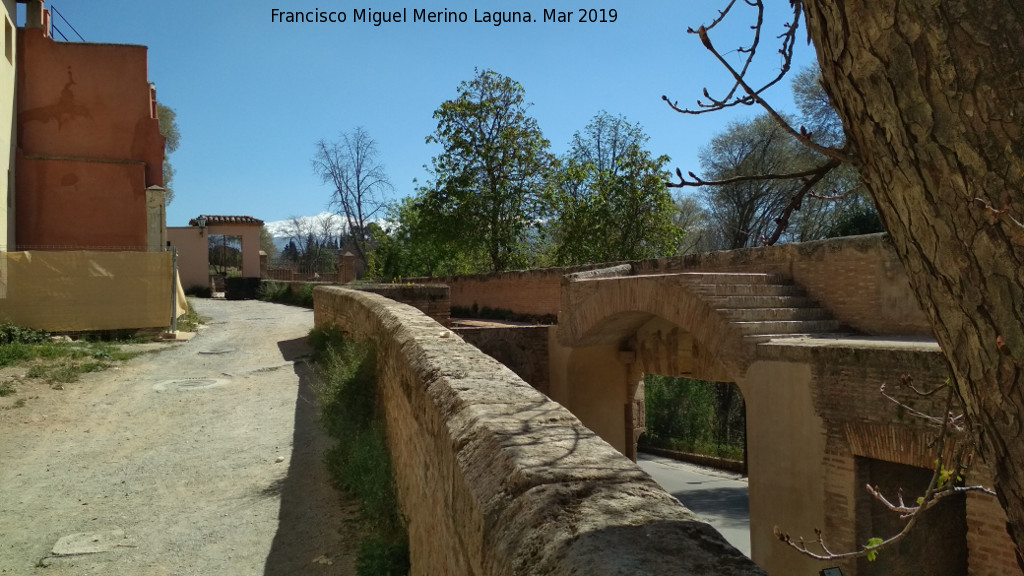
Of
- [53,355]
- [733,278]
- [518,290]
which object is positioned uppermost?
[733,278]

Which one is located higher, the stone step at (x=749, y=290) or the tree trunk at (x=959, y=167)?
the tree trunk at (x=959, y=167)

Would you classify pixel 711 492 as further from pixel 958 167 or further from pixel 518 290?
pixel 958 167

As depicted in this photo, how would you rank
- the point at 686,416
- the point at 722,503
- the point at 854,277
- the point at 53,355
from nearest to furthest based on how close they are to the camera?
the point at 854,277
the point at 53,355
the point at 722,503
the point at 686,416

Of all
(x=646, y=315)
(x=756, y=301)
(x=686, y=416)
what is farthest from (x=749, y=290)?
(x=686, y=416)

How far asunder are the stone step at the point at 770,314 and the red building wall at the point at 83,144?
1478 centimetres

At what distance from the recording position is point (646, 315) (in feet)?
37.0

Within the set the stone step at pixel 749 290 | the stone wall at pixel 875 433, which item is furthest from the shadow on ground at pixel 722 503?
the stone wall at pixel 875 433

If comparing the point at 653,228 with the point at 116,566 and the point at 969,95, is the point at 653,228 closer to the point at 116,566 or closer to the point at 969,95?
the point at 116,566

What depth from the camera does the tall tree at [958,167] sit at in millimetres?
1265

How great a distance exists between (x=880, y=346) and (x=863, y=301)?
2.22 metres

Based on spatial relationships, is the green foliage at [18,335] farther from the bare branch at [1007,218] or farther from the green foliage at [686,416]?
the green foliage at [686,416]

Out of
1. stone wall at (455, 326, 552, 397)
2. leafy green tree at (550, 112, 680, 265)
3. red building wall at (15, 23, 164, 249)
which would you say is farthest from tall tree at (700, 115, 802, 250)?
red building wall at (15, 23, 164, 249)

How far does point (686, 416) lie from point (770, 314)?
1515cm

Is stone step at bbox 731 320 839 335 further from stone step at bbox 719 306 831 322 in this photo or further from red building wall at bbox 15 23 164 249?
red building wall at bbox 15 23 164 249
